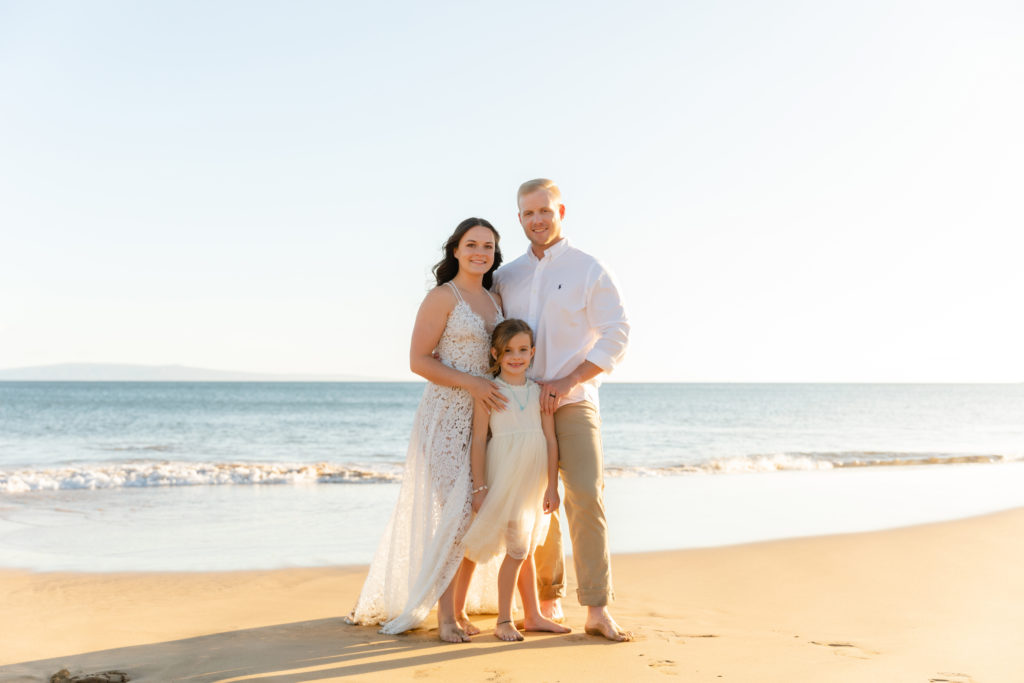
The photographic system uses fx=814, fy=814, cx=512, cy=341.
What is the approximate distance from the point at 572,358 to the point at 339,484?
7296 mm

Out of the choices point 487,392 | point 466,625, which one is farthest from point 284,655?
point 487,392

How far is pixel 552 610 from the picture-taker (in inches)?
168

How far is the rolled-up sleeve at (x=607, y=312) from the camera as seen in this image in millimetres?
3992

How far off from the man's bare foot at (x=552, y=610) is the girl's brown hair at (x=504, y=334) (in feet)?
4.22

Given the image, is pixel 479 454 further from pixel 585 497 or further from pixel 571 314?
pixel 571 314

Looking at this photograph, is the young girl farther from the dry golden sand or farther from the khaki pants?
the dry golden sand

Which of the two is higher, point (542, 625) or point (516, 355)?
point (516, 355)

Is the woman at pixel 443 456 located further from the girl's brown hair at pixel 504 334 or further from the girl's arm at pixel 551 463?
the girl's arm at pixel 551 463

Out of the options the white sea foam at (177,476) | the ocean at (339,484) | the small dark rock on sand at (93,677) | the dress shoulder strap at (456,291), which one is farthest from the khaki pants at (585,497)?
the white sea foam at (177,476)

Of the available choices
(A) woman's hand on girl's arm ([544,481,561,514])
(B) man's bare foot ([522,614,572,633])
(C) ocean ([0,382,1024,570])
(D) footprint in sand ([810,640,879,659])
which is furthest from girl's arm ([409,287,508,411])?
(C) ocean ([0,382,1024,570])

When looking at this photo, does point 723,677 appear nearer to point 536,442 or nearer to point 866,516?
point 536,442

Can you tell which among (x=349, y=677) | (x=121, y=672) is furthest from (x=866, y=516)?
(x=121, y=672)

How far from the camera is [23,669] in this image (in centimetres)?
343

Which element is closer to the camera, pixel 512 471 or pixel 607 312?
pixel 512 471
